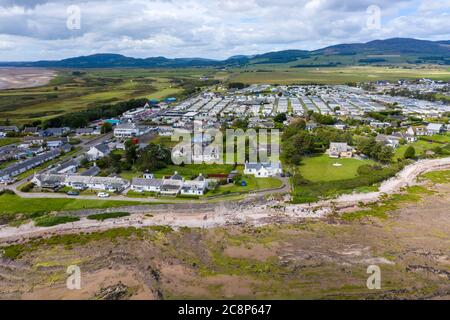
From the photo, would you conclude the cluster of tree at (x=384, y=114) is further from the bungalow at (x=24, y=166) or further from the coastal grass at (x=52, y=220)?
the coastal grass at (x=52, y=220)

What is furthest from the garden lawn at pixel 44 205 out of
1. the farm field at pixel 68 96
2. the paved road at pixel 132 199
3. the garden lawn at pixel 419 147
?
the farm field at pixel 68 96

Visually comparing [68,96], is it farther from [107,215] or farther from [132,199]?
[107,215]

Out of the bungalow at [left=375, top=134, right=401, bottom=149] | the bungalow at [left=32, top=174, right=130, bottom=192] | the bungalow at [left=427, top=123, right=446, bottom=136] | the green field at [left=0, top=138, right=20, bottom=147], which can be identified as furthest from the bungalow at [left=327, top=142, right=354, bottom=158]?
the green field at [left=0, top=138, right=20, bottom=147]

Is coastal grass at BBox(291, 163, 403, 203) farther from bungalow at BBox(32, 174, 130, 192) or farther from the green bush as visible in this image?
bungalow at BBox(32, 174, 130, 192)

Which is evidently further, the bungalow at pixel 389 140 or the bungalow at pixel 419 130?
the bungalow at pixel 419 130

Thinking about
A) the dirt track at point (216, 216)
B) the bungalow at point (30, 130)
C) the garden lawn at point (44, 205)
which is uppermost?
the bungalow at point (30, 130)
